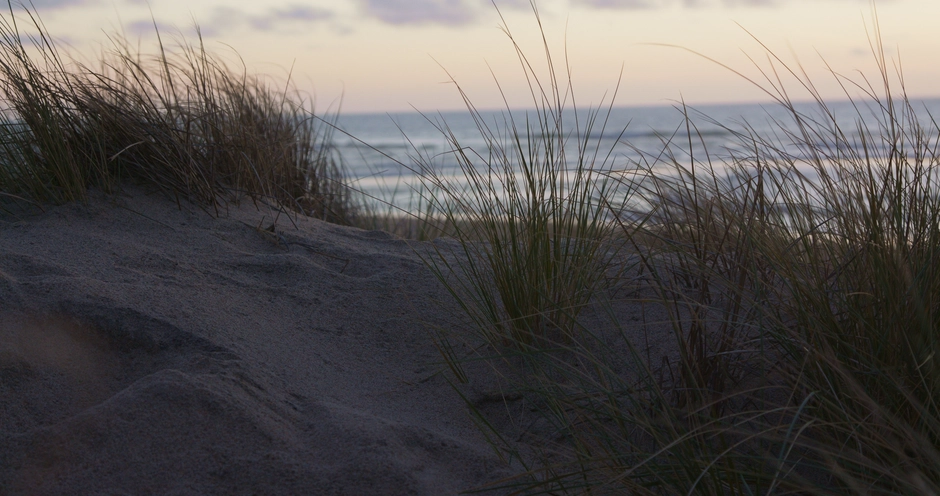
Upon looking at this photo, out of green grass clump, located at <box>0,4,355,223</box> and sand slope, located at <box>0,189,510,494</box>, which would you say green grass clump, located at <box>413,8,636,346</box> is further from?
green grass clump, located at <box>0,4,355,223</box>

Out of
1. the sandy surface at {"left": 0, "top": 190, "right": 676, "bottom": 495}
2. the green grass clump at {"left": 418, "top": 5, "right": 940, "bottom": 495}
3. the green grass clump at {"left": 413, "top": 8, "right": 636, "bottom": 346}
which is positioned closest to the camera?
the green grass clump at {"left": 418, "top": 5, "right": 940, "bottom": 495}

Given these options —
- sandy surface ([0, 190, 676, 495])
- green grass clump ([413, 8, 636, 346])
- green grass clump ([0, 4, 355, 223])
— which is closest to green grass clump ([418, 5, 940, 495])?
green grass clump ([413, 8, 636, 346])

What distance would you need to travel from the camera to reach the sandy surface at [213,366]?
130cm

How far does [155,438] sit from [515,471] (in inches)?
27.0

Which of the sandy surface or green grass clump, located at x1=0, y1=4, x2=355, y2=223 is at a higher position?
green grass clump, located at x1=0, y1=4, x2=355, y2=223

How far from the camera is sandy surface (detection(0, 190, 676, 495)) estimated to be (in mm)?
1303

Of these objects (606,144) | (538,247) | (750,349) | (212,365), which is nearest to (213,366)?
(212,365)

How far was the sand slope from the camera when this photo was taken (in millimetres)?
1303

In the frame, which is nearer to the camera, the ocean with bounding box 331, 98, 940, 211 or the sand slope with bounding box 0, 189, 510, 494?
the sand slope with bounding box 0, 189, 510, 494

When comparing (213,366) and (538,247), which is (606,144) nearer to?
(538,247)

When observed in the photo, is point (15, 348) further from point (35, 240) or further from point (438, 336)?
point (438, 336)

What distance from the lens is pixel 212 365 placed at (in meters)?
1.55

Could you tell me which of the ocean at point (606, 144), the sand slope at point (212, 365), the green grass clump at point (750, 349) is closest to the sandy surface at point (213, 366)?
the sand slope at point (212, 365)

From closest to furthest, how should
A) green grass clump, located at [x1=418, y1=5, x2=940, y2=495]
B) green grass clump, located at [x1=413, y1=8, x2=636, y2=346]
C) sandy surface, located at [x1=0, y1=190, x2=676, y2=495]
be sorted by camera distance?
green grass clump, located at [x1=418, y1=5, x2=940, y2=495]
sandy surface, located at [x1=0, y1=190, x2=676, y2=495]
green grass clump, located at [x1=413, y1=8, x2=636, y2=346]
